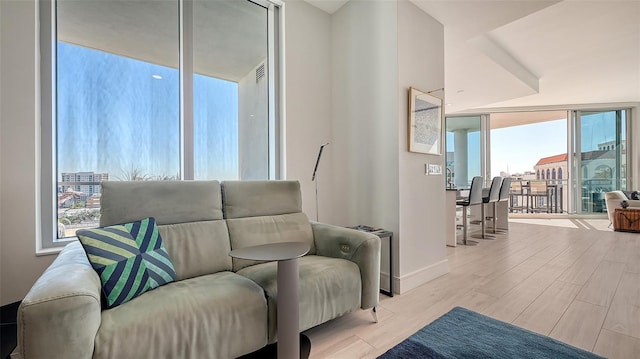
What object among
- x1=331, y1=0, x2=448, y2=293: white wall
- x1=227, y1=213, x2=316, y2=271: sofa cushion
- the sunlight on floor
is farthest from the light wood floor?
the sunlight on floor

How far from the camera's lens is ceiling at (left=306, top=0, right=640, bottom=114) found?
2.89 meters

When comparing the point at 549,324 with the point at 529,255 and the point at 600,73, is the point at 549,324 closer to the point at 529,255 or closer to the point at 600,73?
the point at 529,255

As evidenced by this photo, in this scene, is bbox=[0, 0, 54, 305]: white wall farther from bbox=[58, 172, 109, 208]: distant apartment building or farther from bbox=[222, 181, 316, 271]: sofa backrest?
bbox=[222, 181, 316, 271]: sofa backrest

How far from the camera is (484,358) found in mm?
1543

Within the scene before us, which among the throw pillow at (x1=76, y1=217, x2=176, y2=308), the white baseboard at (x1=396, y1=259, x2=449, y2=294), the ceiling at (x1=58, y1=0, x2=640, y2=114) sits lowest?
the white baseboard at (x1=396, y1=259, x2=449, y2=294)

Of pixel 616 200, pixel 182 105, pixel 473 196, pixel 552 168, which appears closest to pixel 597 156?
pixel 552 168

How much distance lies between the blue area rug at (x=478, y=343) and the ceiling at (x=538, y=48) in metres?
2.77

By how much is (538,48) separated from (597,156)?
4.85 metres

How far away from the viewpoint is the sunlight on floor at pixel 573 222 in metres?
5.75

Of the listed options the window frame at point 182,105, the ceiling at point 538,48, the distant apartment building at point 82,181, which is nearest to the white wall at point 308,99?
the window frame at point 182,105

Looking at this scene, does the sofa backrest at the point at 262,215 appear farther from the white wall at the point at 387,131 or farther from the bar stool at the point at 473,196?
the bar stool at the point at 473,196

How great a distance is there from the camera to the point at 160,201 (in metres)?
1.83

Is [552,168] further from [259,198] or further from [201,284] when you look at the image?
[201,284]

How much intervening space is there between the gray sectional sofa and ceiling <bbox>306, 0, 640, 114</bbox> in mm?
2341
